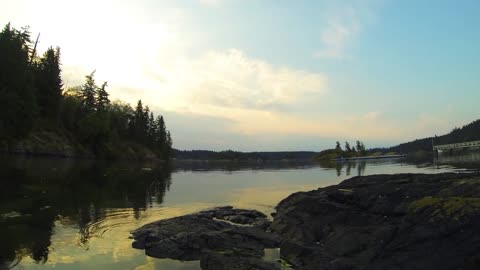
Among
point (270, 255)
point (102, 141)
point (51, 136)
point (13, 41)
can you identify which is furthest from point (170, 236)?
point (102, 141)

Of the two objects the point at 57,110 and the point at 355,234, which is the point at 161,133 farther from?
the point at 355,234

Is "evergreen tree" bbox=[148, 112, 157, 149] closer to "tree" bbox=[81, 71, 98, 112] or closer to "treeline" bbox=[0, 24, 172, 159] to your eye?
"treeline" bbox=[0, 24, 172, 159]

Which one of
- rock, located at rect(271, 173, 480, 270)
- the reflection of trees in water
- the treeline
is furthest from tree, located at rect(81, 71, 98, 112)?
rock, located at rect(271, 173, 480, 270)

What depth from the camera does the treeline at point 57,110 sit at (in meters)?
69.6

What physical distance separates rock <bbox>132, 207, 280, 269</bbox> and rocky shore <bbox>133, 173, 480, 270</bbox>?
0.04 metres

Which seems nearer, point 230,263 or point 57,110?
point 230,263

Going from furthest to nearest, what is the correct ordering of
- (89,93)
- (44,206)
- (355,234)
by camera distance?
(89,93), (44,206), (355,234)

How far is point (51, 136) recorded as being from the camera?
96.8 meters

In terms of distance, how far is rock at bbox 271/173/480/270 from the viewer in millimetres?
12898

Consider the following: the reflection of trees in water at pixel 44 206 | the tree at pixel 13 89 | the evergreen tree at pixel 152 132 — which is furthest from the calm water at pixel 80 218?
the evergreen tree at pixel 152 132

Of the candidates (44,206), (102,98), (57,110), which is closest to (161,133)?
(102,98)

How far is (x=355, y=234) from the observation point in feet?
52.3

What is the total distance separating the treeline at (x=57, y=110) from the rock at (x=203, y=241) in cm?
5780

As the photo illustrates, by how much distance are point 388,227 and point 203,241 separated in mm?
7771
